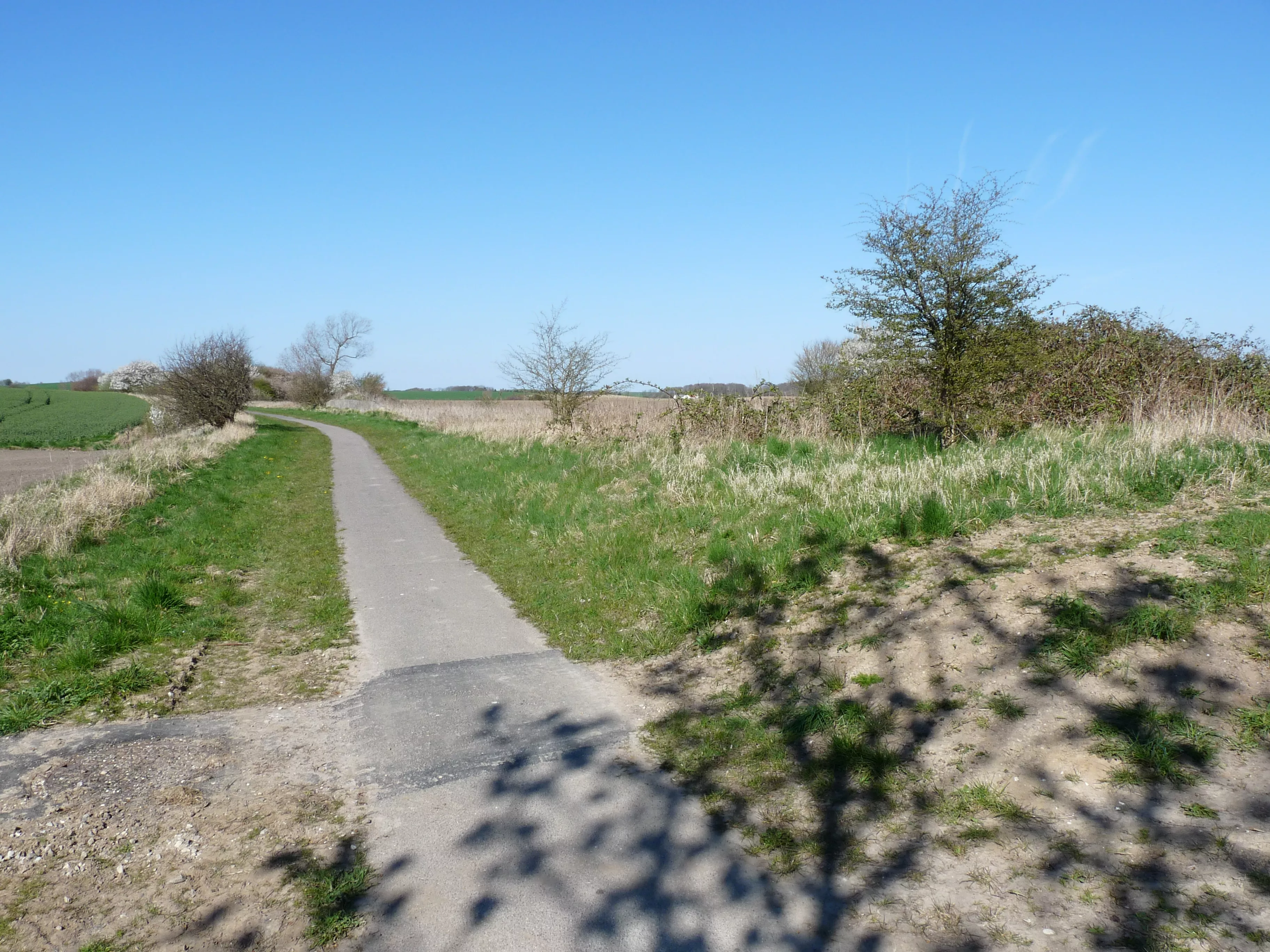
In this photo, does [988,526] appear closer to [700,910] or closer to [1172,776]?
[1172,776]

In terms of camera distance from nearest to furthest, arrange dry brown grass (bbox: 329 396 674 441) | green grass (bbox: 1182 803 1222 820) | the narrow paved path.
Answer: the narrow paved path → green grass (bbox: 1182 803 1222 820) → dry brown grass (bbox: 329 396 674 441)

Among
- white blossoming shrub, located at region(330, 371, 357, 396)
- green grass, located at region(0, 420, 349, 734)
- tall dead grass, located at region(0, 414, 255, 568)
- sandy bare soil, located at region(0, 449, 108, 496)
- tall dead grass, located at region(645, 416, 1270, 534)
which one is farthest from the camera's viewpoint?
white blossoming shrub, located at region(330, 371, 357, 396)

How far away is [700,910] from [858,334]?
12865 mm

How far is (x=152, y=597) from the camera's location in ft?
24.0

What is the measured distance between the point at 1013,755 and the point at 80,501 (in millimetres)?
11537

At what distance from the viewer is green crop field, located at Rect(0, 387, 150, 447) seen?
2845 centimetres

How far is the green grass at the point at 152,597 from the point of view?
18.3 ft

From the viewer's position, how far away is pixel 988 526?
20.9 feet

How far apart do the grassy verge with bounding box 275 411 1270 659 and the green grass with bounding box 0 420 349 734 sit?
219 cm

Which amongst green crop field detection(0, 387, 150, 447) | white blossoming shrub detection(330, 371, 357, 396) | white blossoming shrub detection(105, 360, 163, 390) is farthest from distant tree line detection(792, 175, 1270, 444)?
white blossoming shrub detection(105, 360, 163, 390)

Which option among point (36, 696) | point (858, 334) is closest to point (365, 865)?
point (36, 696)

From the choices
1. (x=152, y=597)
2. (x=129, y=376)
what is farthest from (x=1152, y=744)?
(x=129, y=376)

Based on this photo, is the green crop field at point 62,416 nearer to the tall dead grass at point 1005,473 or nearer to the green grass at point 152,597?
the green grass at point 152,597

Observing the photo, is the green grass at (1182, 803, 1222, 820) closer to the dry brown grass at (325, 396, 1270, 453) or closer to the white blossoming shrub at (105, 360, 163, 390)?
the dry brown grass at (325, 396, 1270, 453)
